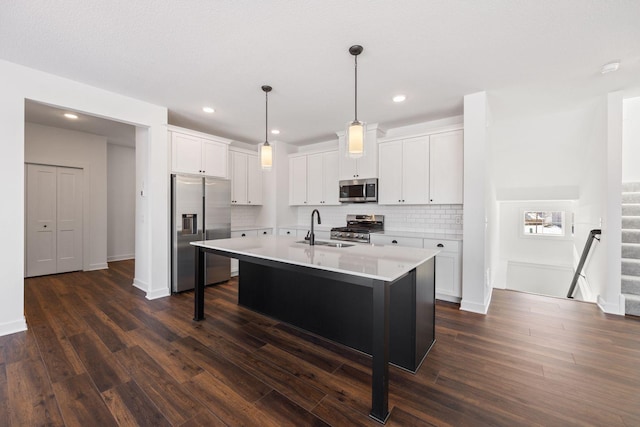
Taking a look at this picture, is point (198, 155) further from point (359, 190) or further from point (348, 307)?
point (348, 307)

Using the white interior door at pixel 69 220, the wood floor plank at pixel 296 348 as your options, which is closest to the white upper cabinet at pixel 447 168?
the wood floor plank at pixel 296 348

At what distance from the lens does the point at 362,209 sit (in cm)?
509

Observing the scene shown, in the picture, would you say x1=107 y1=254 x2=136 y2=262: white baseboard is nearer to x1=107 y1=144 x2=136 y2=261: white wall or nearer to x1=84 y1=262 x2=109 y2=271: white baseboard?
x1=107 y1=144 x2=136 y2=261: white wall

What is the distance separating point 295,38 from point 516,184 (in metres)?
6.25

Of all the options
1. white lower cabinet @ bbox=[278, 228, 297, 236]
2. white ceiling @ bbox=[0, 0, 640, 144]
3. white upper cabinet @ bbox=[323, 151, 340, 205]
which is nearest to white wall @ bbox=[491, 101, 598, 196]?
white ceiling @ bbox=[0, 0, 640, 144]

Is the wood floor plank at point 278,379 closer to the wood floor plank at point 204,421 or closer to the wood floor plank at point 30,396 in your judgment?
the wood floor plank at point 204,421

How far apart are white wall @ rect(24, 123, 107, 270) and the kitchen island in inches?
158

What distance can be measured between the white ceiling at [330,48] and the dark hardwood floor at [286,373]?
2669 mm

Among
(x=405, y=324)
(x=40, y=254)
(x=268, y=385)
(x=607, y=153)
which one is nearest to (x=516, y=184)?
(x=607, y=153)

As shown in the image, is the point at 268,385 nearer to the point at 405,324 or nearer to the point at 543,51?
the point at 405,324

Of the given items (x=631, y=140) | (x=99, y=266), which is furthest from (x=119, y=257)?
(x=631, y=140)

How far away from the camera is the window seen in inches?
289

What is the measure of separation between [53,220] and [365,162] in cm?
581

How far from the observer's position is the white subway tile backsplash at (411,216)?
13.7 ft
